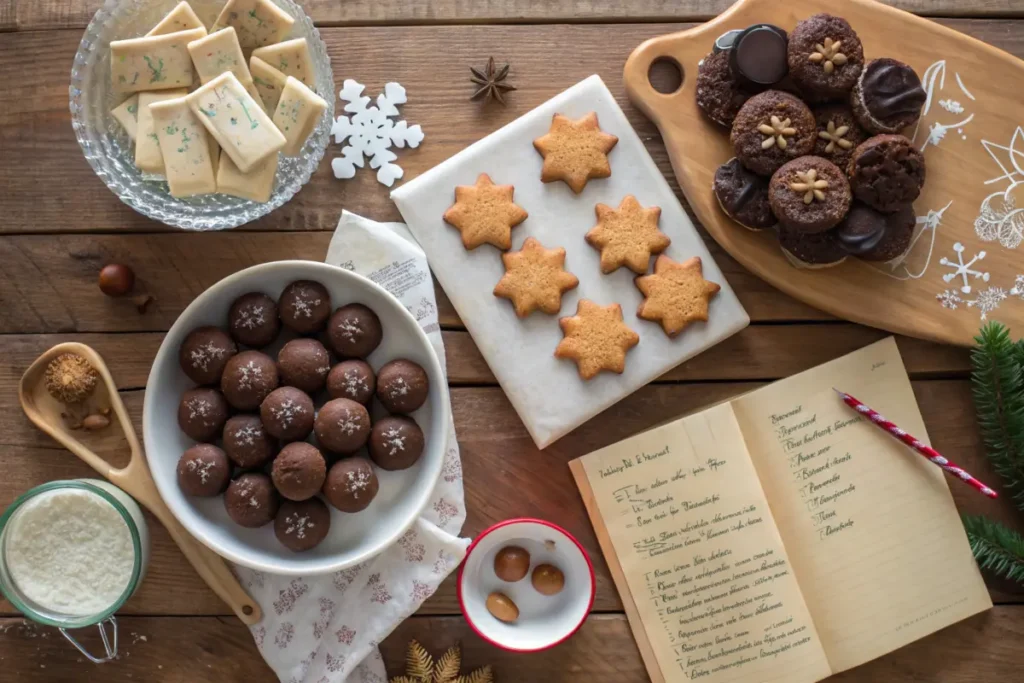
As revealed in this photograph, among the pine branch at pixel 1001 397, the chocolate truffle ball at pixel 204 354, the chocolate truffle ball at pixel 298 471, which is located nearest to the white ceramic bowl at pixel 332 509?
the chocolate truffle ball at pixel 204 354

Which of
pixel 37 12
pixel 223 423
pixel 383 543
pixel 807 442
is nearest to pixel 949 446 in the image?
pixel 807 442

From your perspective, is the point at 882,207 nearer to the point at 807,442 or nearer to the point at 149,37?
the point at 807,442

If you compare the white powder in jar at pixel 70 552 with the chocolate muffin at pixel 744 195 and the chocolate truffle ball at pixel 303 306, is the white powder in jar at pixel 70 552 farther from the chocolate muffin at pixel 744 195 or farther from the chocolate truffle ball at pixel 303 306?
the chocolate muffin at pixel 744 195

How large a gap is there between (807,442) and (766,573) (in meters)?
Result: 0.25

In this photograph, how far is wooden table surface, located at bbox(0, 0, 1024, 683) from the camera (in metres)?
1.44

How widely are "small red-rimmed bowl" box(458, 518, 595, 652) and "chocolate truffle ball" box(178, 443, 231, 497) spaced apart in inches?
17.2

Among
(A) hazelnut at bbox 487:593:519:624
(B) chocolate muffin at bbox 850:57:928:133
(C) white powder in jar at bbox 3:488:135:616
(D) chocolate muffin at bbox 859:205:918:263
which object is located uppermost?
(B) chocolate muffin at bbox 850:57:928:133

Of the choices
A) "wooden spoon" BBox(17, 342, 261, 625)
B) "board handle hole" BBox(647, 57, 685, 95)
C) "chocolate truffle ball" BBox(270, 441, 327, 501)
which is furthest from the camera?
"board handle hole" BBox(647, 57, 685, 95)

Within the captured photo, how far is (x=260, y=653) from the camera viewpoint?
1.42m

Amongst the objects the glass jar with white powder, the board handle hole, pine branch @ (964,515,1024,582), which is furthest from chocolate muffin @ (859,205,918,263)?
the glass jar with white powder

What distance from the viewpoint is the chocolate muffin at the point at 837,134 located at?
1.36 m

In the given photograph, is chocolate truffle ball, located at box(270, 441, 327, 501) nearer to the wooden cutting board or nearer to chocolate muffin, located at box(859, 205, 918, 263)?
the wooden cutting board

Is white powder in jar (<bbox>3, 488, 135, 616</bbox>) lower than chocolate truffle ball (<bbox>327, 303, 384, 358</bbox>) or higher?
lower

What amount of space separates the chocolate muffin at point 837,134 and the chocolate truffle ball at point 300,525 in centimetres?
105
